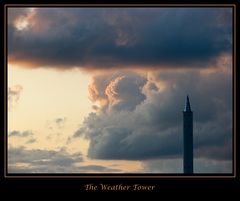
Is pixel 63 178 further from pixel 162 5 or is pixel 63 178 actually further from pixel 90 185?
pixel 162 5

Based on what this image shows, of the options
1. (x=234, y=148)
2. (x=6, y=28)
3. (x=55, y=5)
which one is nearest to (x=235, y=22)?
(x=234, y=148)

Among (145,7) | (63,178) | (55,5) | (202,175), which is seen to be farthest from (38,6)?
(202,175)

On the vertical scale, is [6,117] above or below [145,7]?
below

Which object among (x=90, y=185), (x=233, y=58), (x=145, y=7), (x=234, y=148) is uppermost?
(x=145, y=7)

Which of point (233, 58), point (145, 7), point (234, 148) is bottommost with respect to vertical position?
point (234, 148)

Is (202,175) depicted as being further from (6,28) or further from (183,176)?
(6,28)

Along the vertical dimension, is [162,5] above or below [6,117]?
above

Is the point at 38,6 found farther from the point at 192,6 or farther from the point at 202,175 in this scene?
the point at 202,175
